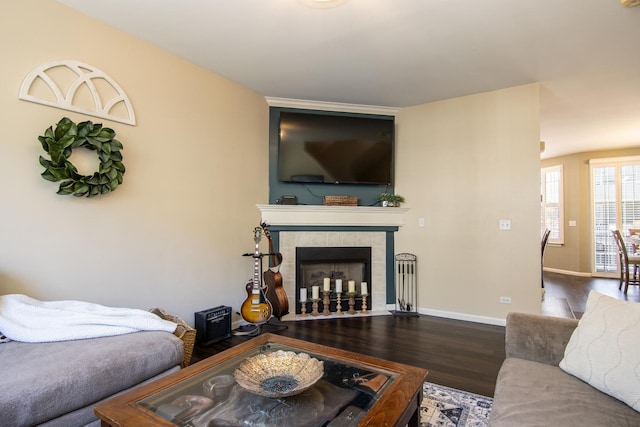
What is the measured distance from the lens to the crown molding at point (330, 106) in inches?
151

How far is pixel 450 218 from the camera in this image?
3799 millimetres

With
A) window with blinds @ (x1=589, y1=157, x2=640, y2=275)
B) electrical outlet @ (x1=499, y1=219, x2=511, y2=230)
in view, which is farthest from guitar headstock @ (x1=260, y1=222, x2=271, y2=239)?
window with blinds @ (x1=589, y1=157, x2=640, y2=275)

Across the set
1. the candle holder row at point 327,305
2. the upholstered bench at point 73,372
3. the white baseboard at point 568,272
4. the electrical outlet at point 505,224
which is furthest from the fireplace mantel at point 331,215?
the white baseboard at point 568,272

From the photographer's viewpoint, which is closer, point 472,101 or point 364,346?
point 364,346

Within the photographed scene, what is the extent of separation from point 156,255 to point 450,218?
→ 3.14 meters

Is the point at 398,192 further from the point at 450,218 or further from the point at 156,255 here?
the point at 156,255

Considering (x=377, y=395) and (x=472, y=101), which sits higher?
(x=472, y=101)

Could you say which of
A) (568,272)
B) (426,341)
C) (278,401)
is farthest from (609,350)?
(568,272)

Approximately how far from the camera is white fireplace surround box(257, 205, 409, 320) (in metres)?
3.75

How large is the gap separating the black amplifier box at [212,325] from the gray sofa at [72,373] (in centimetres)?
102


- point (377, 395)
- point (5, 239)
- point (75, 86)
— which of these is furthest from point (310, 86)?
point (377, 395)

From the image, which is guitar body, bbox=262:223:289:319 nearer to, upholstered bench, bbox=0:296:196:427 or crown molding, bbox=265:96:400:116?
upholstered bench, bbox=0:296:196:427

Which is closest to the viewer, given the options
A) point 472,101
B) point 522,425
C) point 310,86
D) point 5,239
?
point 522,425

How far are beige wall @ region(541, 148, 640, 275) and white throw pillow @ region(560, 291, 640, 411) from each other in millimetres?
6619
